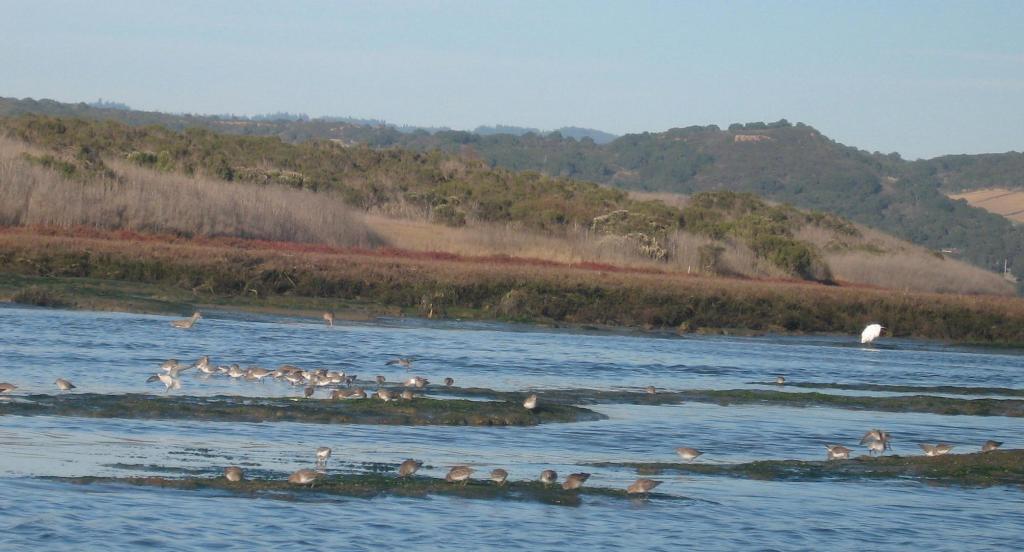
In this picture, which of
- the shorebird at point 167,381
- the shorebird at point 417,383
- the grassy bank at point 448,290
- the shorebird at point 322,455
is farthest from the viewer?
the grassy bank at point 448,290

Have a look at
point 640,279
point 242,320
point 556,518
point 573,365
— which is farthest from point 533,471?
point 640,279

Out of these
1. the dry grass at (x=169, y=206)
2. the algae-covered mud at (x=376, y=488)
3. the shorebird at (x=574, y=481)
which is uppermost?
the dry grass at (x=169, y=206)

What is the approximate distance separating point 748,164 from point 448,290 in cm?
13609

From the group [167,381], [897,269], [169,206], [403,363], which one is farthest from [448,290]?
[897,269]

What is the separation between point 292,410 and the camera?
15.5 meters

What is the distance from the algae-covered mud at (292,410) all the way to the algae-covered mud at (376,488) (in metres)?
3.09

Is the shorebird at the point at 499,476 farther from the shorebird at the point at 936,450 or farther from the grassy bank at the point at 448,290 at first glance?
the grassy bank at the point at 448,290

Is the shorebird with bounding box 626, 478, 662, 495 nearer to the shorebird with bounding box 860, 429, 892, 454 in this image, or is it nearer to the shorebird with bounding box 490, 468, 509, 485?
the shorebird with bounding box 490, 468, 509, 485

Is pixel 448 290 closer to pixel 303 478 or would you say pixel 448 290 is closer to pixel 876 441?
pixel 876 441

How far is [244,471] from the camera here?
1193 centimetres

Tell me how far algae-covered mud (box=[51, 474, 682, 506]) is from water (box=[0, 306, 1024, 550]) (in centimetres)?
16

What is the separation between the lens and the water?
10555mm

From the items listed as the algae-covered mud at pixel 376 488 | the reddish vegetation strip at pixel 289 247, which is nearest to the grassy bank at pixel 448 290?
the reddish vegetation strip at pixel 289 247

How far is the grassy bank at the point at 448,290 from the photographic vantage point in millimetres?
30344
